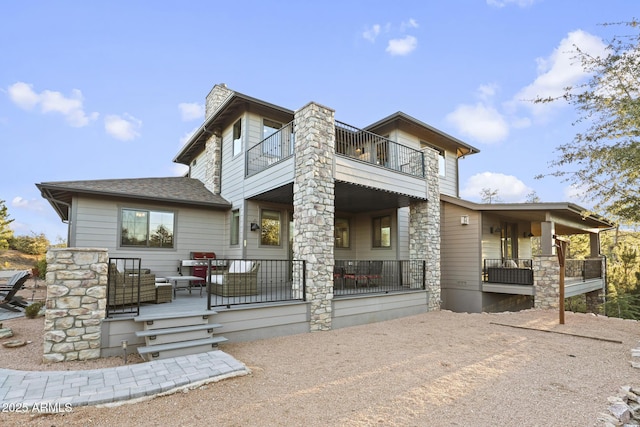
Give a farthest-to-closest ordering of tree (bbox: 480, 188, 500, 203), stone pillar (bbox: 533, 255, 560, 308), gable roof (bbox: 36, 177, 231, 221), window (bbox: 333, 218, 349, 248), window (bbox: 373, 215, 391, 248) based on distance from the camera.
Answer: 1. tree (bbox: 480, 188, 500, 203)
2. window (bbox: 333, 218, 349, 248)
3. window (bbox: 373, 215, 391, 248)
4. stone pillar (bbox: 533, 255, 560, 308)
5. gable roof (bbox: 36, 177, 231, 221)

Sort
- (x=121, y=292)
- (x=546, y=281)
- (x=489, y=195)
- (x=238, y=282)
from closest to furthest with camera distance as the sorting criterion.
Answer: (x=121, y=292) → (x=238, y=282) → (x=546, y=281) → (x=489, y=195)

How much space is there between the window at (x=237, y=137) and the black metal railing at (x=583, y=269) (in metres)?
13.8

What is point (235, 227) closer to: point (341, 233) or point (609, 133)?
point (341, 233)

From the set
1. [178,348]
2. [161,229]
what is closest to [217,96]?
[161,229]

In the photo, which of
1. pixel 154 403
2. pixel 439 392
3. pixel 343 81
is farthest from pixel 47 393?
pixel 343 81

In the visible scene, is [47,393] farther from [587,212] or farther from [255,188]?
[587,212]

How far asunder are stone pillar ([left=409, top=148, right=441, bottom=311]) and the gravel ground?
2.98 metres

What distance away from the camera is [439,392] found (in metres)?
3.69

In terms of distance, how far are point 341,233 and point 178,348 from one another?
8307 millimetres

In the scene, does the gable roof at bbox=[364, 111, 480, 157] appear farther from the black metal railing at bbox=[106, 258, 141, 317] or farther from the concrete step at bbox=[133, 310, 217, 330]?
the black metal railing at bbox=[106, 258, 141, 317]

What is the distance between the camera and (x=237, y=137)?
10484 mm

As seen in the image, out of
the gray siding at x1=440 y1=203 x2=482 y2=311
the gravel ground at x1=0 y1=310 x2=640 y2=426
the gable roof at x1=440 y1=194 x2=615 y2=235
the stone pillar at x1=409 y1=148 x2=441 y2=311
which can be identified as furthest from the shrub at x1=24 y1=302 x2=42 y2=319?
the gable roof at x1=440 y1=194 x2=615 y2=235

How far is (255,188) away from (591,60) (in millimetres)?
9348

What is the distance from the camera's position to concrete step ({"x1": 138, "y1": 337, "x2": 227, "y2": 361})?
14.5 ft
